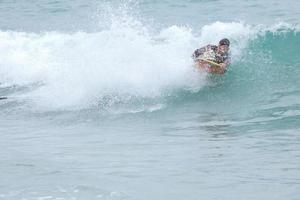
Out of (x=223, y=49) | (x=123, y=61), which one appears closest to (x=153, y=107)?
(x=223, y=49)

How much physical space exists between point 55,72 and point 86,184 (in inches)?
407

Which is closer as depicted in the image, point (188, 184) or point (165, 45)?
point (188, 184)

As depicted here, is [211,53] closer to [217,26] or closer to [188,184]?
[217,26]

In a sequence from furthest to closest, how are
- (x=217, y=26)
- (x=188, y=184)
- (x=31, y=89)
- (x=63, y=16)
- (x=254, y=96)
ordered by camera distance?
(x=63, y=16)
(x=217, y=26)
(x=31, y=89)
(x=254, y=96)
(x=188, y=184)

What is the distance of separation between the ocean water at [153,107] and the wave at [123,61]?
0.04 meters

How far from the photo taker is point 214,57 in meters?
14.0

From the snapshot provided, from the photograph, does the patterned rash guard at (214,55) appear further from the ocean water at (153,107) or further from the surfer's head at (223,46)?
the ocean water at (153,107)

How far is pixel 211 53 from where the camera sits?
45.9 feet

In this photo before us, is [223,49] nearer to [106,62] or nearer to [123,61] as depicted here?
[123,61]

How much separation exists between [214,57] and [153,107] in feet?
5.24

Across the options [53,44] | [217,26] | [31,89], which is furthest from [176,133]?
[53,44]

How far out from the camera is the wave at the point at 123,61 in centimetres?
1452

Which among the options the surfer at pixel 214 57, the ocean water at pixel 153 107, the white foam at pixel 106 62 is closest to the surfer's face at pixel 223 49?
the surfer at pixel 214 57

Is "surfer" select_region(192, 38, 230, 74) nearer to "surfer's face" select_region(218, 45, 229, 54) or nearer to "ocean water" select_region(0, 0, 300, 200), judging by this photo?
"surfer's face" select_region(218, 45, 229, 54)
